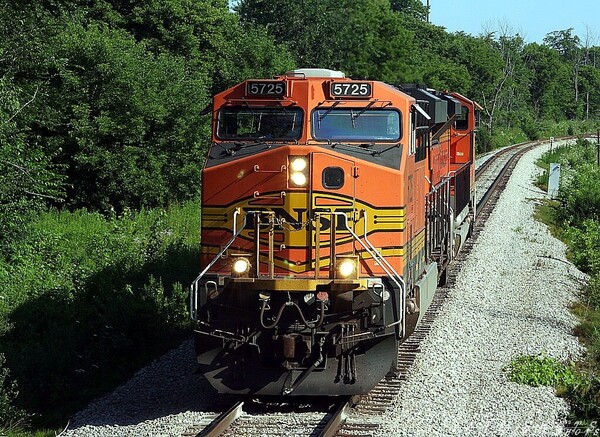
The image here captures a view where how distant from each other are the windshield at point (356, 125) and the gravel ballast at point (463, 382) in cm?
310

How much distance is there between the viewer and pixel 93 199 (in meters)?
27.5

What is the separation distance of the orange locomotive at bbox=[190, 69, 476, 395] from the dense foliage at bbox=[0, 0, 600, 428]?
2779mm

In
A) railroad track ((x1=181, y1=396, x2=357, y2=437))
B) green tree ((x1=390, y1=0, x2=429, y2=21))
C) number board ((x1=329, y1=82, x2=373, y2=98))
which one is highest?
green tree ((x1=390, y1=0, x2=429, y2=21))

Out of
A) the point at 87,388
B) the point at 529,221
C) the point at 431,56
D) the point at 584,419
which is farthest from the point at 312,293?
the point at 431,56

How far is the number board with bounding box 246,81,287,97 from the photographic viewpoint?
33.9 ft

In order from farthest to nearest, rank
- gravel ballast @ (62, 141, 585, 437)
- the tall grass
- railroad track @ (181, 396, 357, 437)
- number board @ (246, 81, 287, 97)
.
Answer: the tall grass, number board @ (246, 81, 287, 97), gravel ballast @ (62, 141, 585, 437), railroad track @ (181, 396, 357, 437)

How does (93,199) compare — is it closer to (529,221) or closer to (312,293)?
(529,221)

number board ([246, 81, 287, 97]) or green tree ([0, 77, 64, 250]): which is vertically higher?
number board ([246, 81, 287, 97])

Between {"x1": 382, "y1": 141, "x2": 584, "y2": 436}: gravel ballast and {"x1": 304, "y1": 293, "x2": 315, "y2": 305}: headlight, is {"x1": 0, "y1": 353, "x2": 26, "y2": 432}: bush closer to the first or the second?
{"x1": 304, "y1": 293, "x2": 315, "y2": 305}: headlight

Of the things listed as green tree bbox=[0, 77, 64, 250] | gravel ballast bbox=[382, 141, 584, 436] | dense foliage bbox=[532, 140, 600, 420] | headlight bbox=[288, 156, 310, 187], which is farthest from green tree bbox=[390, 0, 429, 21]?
headlight bbox=[288, 156, 310, 187]

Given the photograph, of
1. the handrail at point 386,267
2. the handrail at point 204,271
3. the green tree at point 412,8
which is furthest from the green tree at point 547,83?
the handrail at point 204,271

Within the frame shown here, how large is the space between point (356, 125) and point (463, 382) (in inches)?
137

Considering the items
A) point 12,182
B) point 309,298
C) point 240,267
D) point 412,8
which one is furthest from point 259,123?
point 412,8

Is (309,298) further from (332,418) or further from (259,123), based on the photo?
(259,123)
